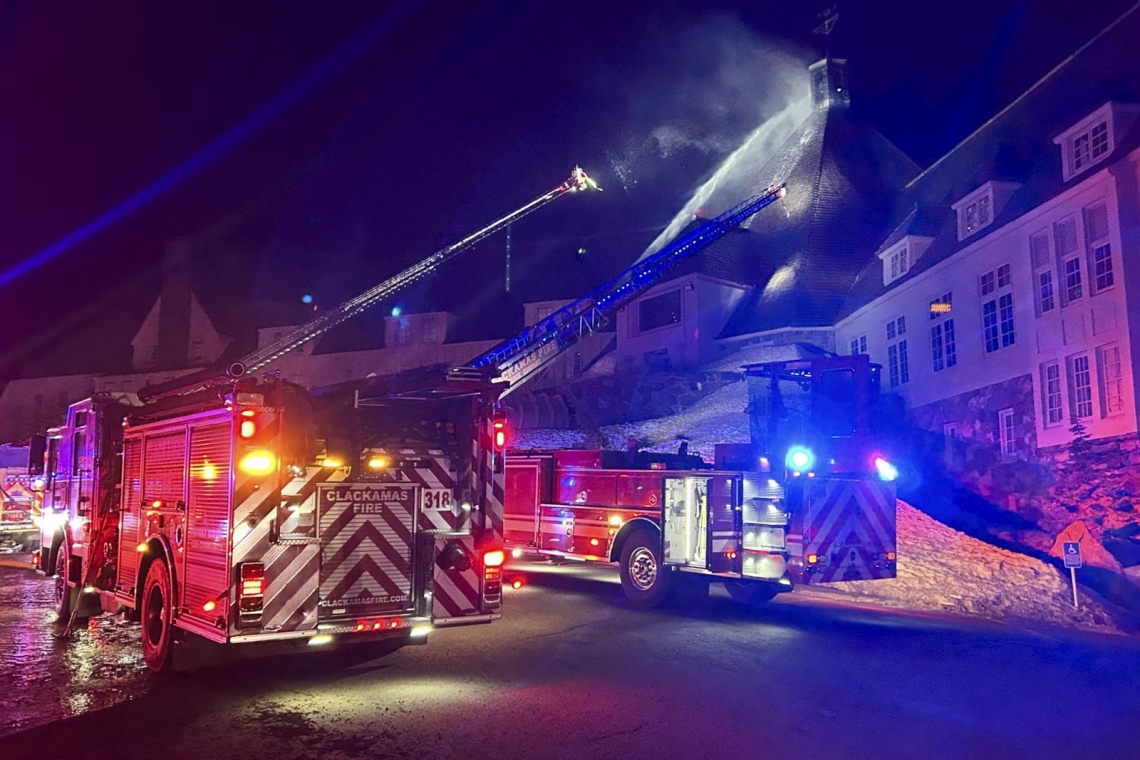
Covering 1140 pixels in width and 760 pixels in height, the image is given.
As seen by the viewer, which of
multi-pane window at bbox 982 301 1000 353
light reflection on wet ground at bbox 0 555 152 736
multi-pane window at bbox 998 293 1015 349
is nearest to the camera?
light reflection on wet ground at bbox 0 555 152 736

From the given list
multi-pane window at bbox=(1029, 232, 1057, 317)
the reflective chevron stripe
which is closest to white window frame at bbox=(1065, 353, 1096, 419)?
multi-pane window at bbox=(1029, 232, 1057, 317)

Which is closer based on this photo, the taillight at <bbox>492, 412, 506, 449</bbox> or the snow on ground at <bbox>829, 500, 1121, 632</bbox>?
the taillight at <bbox>492, 412, 506, 449</bbox>

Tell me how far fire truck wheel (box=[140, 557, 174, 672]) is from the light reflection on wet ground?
7.4 inches

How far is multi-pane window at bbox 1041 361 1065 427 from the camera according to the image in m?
19.3

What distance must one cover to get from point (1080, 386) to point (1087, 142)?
5.32 m

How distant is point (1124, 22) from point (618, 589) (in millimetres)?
19542

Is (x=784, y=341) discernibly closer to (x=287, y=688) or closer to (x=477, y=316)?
(x=477, y=316)

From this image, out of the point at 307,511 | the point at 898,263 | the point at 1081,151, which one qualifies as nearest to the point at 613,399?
the point at 898,263

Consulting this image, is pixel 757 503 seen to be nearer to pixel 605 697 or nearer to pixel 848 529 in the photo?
pixel 848 529

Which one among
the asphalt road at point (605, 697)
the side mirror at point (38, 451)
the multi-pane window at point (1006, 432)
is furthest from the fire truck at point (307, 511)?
the multi-pane window at point (1006, 432)

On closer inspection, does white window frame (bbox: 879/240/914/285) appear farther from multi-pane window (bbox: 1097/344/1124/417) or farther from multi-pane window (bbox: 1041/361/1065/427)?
multi-pane window (bbox: 1097/344/1124/417)

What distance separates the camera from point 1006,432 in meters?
21.3

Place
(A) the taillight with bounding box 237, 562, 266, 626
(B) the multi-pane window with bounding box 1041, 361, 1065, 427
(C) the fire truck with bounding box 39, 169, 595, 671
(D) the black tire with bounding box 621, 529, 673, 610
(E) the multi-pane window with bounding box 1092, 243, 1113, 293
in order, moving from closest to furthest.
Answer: (A) the taillight with bounding box 237, 562, 266, 626, (C) the fire truck with bounding box 39, 169, 595, 671, (D) the black tire with bounding box 621, 529, 673, 610, (E) the multi-pane window with bounding box 1092, 243, 1113, 293, (B) the multi-pane window with bounding box 1041, 361, 1065, 427

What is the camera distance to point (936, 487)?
23203mm
